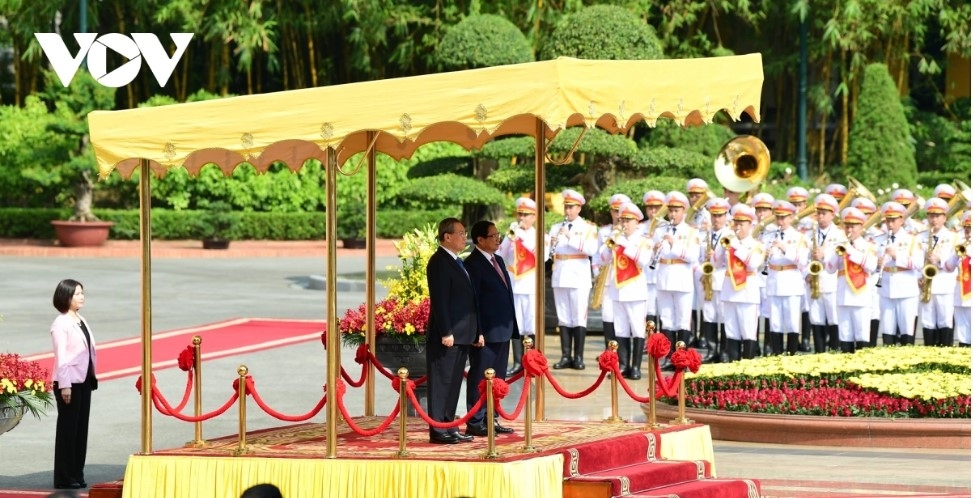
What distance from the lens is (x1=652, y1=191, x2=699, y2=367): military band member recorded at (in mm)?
17328

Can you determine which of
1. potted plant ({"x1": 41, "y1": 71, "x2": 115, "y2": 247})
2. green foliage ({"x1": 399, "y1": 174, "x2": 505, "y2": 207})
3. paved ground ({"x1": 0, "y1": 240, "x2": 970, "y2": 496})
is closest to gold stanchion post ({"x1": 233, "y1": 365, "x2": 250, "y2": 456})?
paved ground ({"x1": 0, "y1": 240, "x2": 970, "y2": 496})

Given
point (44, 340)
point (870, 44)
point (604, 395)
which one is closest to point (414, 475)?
point (604, 395)

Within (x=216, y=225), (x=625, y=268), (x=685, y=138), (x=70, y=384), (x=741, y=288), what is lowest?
(x=70, y=384)

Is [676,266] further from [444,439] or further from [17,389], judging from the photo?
[17,389]

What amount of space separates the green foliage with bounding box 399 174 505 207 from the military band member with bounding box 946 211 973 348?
620 centimetres

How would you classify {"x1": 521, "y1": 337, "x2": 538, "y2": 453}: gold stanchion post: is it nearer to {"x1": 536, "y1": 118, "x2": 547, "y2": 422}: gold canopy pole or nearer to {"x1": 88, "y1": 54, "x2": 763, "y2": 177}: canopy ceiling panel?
{"x1": 536, "y1": 118, "x2": 547, "y2": 422}: gold canopy pole

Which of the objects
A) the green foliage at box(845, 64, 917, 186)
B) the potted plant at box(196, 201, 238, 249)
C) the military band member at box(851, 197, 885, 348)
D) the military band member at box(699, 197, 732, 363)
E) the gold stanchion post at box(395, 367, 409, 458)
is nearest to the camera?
the gold stanchion post at box(395, 367, 409, 458)

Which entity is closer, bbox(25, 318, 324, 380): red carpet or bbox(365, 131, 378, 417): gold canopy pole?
bbox(365, 131, 378, 417): gold canopy pole

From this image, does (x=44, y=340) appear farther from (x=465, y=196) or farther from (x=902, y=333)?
(x=902, y=333)

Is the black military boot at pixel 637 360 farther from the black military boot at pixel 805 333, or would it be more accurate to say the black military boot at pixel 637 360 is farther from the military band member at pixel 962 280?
the military band member at pixel 962 280

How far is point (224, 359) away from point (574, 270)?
12.1 ft

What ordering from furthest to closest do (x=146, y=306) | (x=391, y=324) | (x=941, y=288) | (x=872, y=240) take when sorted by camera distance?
(x=872, y=240) → (x=941, y=288) → (x=391, y=324) → (x=146, y=306)

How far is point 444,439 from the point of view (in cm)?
995

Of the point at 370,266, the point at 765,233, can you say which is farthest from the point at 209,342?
the point at 370,266
